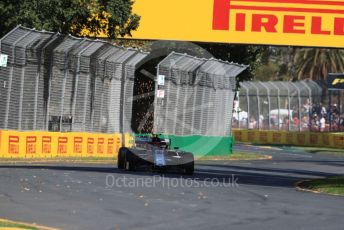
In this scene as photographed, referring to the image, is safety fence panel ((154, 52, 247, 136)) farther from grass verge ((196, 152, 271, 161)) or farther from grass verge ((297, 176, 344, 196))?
grass verge ((297, 176, 344, 196))

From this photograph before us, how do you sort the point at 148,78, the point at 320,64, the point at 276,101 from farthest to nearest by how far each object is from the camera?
the point at 320,64
the point at 276,101
the point at 148,78

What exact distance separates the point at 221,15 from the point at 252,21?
93 cm

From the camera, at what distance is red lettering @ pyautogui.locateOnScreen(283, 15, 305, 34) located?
1048 inches

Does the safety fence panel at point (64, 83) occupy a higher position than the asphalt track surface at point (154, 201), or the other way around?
the safety fence panel at point (64, 83)

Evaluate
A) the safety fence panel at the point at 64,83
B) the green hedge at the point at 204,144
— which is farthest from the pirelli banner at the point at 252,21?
the green hedge at the point at 204,144

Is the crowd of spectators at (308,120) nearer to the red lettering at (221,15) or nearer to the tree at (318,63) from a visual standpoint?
the tree at (318,63)

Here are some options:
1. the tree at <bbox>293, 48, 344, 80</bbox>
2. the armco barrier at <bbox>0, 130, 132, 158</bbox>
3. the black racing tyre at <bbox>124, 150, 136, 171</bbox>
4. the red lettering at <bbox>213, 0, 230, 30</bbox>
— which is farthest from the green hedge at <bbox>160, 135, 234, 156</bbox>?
the tree at <bbox>293, 48, 344, 80</bbox>

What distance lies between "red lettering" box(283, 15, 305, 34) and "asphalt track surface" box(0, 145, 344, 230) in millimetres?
4504

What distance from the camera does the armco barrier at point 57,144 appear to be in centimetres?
2905

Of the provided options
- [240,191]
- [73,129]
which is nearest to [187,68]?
[73,129]

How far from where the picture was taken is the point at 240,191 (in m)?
20.1

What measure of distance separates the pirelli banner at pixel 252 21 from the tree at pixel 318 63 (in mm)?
50065

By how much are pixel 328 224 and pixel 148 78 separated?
103 ft

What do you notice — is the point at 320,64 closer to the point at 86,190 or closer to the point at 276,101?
the point at 276,101
